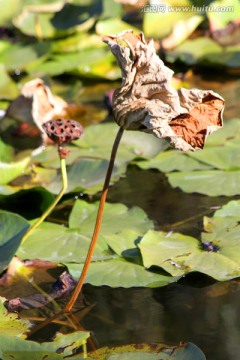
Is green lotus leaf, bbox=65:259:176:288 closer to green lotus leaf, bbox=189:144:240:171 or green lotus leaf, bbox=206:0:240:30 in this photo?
green lotus leaf, bbox=189:144:240:171

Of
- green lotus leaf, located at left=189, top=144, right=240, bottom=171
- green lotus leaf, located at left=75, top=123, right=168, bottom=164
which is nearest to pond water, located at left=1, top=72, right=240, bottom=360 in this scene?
green lotus leaf, located at left=189, top=144, right=240, bottom=171

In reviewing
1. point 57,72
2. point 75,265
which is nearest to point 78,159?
point 75,265

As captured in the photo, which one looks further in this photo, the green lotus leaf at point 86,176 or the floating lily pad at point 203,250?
the green lotus leaf at point 86,176

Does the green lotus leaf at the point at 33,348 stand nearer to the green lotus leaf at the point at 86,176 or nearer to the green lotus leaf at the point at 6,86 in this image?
the green lotus leaf at the point at 86,176

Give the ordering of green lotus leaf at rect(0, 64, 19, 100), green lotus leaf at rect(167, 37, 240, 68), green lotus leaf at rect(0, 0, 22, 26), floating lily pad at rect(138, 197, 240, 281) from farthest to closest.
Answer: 1. green lotus leaf at rect(0, 0, 22, 26)
2. green lotus leaf at rect(167, 37, 240, 68)
3. green lotus leaf at rect(0, 64, 19, 100)
4. floating lily pad at rect(138, 197, 240, 281)

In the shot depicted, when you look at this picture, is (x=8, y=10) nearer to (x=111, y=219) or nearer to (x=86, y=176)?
(x=86, y=176)

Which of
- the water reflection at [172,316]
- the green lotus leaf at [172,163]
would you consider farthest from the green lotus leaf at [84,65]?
the water reflection at [172,316]
